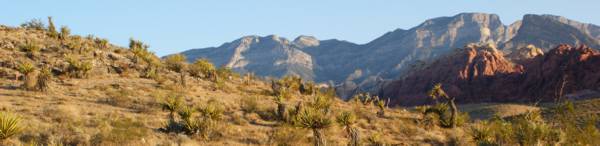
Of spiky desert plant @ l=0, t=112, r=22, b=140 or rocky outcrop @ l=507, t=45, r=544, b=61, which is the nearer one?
spiky desert plant @ l=0, t=112, r=22, b=140

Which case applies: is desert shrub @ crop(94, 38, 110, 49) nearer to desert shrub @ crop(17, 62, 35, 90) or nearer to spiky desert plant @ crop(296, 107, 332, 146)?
desert shrub @ crop(17, 62, 35, 90)

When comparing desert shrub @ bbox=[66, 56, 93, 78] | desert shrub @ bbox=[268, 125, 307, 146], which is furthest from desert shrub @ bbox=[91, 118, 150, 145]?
desert shrub @ bbox=[66, 56, 93, 78]

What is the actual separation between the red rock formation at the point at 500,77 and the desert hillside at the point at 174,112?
25.5 m

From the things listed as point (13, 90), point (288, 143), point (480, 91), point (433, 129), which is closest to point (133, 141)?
point (288, 143)

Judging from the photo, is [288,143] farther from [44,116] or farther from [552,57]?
[552,57]

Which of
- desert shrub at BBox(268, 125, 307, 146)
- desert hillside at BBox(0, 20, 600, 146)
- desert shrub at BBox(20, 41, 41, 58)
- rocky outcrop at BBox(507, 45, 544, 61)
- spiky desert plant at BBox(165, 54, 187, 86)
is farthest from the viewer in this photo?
rocky outcrop at BBox(507, 45, 544, 61)

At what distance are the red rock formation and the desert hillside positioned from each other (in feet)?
83.8

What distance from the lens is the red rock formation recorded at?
61094 millimetres

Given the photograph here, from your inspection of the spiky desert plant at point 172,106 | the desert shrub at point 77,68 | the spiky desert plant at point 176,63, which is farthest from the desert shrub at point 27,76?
the spiky desert plant at point 176,63

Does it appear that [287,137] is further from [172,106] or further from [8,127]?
[8,127]

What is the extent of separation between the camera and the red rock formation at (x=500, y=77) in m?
61.1

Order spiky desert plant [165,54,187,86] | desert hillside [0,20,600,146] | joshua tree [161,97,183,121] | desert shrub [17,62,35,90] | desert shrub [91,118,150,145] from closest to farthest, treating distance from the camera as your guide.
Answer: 1. desert shrub [91,118,150,145]
2. desert hillside [0,20,600,146]
3. joshua tree [161,97,183,121]
4. desert shrub [17,62,35,90]
5. spiky desert plant [165,54,187,86]

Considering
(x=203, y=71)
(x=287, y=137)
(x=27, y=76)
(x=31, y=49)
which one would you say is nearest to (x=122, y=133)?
(x=287, y=137)

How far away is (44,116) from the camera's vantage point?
1814 centimetres
